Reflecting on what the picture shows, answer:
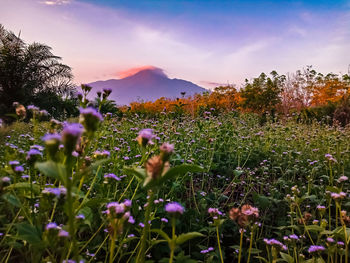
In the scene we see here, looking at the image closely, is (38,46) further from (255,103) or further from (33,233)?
(33,233)

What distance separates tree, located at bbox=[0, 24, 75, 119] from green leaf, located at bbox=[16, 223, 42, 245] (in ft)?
42.3

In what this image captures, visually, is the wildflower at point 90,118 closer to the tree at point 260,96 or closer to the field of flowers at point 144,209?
the field of flowers at point 144,209

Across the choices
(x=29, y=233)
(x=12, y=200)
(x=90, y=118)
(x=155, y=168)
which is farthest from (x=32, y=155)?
(x=155, y=168)

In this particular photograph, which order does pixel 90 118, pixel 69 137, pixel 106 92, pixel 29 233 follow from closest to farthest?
Result: pixel 69 137 < pixel 90 118 < pixel 29 233 < pixel 106 92

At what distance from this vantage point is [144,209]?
2244 mm

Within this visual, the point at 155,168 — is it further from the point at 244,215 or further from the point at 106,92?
the point at 106,92

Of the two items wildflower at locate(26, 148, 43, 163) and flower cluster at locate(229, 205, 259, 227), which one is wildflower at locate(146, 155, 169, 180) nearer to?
flower cluster at locate(229, 205, 259, 227)

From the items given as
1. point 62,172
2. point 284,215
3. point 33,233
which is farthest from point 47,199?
point 284,215

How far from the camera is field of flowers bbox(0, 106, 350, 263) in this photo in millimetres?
1021

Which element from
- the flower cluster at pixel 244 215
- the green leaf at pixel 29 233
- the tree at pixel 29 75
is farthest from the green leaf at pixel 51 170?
the tree at pixel 29 75

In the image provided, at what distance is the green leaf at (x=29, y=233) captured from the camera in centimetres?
112

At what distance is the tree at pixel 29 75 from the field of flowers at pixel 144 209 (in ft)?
37.4

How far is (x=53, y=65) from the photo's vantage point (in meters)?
15.1

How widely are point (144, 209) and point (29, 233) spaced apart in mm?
1143
